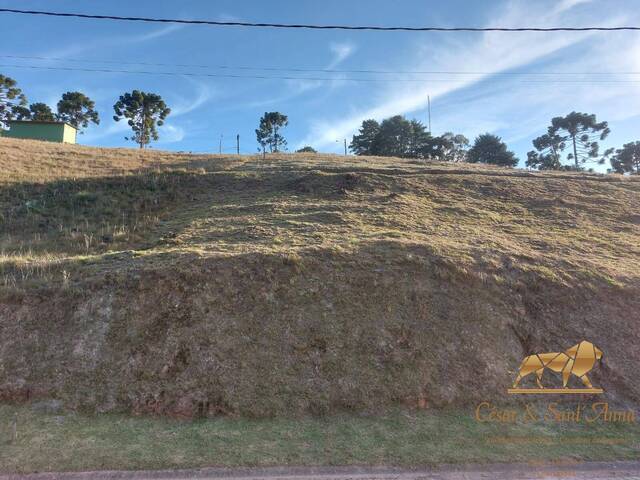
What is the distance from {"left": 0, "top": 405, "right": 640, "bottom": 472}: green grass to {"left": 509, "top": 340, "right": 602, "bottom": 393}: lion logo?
0.89m

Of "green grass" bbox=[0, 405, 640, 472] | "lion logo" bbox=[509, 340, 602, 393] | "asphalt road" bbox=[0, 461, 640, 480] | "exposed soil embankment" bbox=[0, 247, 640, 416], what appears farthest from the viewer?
"lion logo" bbox=[509, 340, 602, 393]

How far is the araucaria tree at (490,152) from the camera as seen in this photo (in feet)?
174

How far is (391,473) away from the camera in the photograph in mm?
4289

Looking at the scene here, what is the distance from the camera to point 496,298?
7.54 meters

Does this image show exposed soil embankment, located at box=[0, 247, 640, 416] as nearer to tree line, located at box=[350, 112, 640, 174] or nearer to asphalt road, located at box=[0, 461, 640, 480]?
asphalt road, located at box=[0, 461, 640, 480]

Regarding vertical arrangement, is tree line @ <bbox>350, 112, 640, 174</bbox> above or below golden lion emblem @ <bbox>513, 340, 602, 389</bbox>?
above

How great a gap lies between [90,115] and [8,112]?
924 cm

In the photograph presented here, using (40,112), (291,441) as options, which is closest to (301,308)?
(291,441)

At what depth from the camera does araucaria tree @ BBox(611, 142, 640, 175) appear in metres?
57.2

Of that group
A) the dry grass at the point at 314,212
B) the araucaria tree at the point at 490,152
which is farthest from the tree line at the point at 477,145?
the dry grass at the point at 314,212

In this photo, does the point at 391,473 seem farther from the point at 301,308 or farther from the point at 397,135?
the point at 397,135

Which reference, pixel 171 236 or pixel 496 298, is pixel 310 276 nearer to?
pixel 496 298

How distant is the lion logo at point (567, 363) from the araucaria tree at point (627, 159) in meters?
62.7

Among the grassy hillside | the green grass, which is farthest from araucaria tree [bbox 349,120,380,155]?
the green grass
